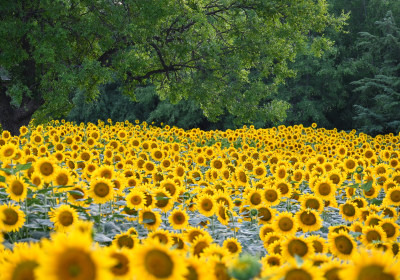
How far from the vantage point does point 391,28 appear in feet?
67.2

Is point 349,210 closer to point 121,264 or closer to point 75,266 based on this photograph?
point 121,264

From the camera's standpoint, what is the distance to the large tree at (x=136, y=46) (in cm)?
1044

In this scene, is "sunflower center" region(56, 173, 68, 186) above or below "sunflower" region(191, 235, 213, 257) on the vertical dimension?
above

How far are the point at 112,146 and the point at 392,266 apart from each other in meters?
6.80

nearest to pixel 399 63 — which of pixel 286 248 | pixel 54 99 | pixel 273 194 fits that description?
pixel 54 99

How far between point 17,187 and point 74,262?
213 centimetres

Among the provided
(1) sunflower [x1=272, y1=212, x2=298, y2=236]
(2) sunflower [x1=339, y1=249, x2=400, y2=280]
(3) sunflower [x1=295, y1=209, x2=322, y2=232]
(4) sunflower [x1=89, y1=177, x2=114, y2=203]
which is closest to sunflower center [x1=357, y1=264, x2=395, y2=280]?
(2) sunflower [x1=339, y1=249, x2=400, y2=280]

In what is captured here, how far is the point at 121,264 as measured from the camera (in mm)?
1454

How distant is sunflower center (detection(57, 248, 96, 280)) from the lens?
3.36 ft

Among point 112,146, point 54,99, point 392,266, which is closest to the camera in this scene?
point 392,266

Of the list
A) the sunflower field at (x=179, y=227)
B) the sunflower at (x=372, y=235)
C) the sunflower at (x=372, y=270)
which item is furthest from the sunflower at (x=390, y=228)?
the sunflower at (x=372, y=270)

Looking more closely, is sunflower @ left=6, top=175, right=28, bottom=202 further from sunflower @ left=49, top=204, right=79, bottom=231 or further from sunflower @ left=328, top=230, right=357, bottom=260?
sunflower @ left=328, top=230, right=357, bottom=260

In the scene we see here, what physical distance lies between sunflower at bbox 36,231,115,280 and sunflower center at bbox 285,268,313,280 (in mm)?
556

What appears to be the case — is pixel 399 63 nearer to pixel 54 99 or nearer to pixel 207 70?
pixel 207 70
